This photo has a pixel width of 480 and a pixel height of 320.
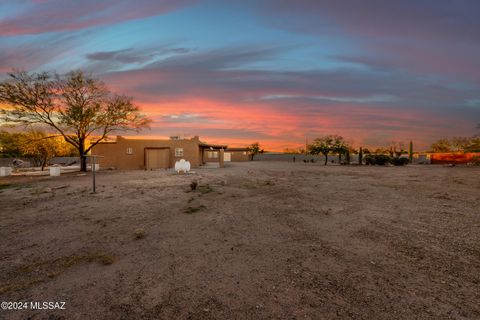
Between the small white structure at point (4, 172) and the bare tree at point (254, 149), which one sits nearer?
the small white structure at point (4, 172)

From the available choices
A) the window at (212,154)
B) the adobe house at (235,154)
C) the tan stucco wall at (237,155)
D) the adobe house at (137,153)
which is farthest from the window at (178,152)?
the tan stucco wall at (237,155)

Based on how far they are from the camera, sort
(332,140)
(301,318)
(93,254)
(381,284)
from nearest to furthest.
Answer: (301,318)
(381,284)
(93,254)
(332,140)

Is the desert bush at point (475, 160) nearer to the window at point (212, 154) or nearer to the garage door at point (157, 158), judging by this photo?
the window at point (212, 154)

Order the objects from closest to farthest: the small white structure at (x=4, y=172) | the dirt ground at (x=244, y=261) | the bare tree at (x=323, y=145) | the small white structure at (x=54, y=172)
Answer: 1. the dirt ground at (x=244, y=261)
2. the small white structure at (x=54, y=172)
3. the small white structure at (x=4, y=172)
4. the bare tree at (x=323, y=145)

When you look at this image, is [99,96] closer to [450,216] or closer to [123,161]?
[123,161]

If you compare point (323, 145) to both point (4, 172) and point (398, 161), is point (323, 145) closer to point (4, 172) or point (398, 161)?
point (398, 161)

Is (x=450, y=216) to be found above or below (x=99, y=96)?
below

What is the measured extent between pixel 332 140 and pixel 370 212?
3989 centimetres

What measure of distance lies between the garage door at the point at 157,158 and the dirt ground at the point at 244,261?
22.7 m

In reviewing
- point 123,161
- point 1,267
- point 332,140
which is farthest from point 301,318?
point 332,140

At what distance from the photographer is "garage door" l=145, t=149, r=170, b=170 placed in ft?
105

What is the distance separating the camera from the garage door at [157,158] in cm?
3206

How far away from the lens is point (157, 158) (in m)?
32.6

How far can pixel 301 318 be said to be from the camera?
3.28m
